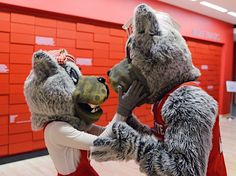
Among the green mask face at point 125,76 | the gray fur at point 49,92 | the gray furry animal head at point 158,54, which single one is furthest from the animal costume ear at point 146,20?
the gray fur at point 49,92

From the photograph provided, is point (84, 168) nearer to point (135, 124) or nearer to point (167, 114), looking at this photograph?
point (135, 124)

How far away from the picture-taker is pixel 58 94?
135 cm

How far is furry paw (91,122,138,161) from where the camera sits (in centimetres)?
100

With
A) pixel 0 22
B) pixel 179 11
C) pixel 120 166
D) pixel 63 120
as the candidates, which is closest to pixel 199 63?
pixel 179 11

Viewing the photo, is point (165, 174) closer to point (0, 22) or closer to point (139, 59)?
point (139, 59)

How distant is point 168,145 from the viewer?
969 millimetres

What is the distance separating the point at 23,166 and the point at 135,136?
271 centimetres

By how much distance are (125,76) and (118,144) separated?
0.95 feet

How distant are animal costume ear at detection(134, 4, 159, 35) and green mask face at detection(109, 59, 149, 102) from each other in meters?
0.16

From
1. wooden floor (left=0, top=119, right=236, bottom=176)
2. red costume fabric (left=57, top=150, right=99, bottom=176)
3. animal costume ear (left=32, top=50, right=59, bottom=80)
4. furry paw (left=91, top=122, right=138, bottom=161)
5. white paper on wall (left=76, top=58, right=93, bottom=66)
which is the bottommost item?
wooden floor (left=0, top=119, right=236, bottom=176)

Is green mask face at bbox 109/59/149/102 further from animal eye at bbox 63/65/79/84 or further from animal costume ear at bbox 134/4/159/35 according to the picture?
animal eye at bbox 63/65/79/84

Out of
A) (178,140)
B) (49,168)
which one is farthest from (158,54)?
(49,168)

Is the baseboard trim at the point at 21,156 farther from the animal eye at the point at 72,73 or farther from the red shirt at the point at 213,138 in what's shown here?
the red shirt at the point at 213,138

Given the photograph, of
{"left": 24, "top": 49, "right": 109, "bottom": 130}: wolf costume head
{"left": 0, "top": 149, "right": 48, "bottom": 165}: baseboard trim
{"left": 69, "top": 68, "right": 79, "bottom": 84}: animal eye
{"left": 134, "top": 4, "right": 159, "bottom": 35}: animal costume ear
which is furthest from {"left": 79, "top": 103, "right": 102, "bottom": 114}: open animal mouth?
{"left": 0, "top": 149, "right": 48, "bottom": 165}: baseboard trim
